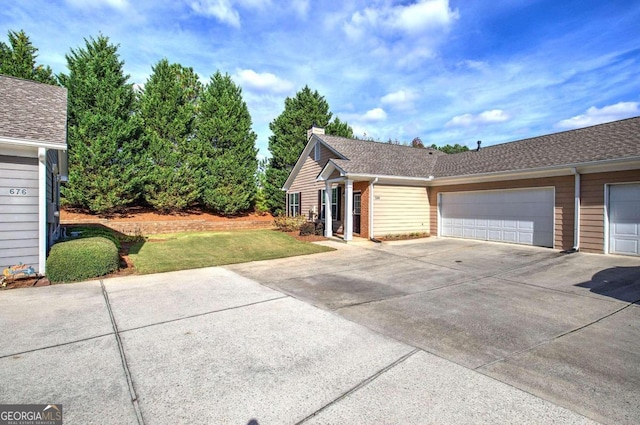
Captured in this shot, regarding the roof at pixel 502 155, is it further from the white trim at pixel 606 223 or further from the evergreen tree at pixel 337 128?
the evergreen tree at pixel 337 128

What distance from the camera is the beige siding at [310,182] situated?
17844 millimetres

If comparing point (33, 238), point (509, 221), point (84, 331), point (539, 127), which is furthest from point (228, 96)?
point (539, 127)

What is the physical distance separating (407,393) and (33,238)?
28.4 feet

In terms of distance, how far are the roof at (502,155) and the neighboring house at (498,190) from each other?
48mm

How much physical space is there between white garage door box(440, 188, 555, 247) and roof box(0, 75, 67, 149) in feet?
47.9

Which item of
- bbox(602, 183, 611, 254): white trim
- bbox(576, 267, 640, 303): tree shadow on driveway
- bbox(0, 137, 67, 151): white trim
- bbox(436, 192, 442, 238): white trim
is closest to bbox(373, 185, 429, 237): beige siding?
bbox(436, 192, 442, 238): white trim

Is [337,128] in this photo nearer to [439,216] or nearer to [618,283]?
[439,216]

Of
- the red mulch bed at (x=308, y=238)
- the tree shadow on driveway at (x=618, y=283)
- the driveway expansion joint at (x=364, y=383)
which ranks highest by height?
the red mulch bed at (x=308, y=238)

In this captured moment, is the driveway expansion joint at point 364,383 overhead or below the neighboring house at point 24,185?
below

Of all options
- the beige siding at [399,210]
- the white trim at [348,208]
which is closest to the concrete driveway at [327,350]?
the white trim at [348,208]

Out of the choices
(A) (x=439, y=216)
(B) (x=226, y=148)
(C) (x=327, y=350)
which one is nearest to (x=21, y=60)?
(B) (x=226, y=148)

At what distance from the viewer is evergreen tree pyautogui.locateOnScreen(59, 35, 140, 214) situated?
16547mm

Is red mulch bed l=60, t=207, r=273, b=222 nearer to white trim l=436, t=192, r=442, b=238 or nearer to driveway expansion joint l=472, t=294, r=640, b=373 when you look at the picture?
white trim l=436, t=192, r=442, b=238

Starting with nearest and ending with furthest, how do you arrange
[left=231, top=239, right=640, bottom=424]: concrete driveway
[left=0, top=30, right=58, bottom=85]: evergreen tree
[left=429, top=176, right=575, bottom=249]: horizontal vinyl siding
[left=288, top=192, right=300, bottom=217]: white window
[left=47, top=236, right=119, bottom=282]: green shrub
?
[left=231, top=239, right=640, bottom=424]: concrete driveway
[left=47, top=236, right=119, bottom=282]: green shrub
[left=429, top=176, right=575, bottom=249]: horizontal vinyl siding
[left=0, top=30, right=58, bottom=85]: evergreen tree
[left=288, top=192, right=300, bottom=217]: white window
